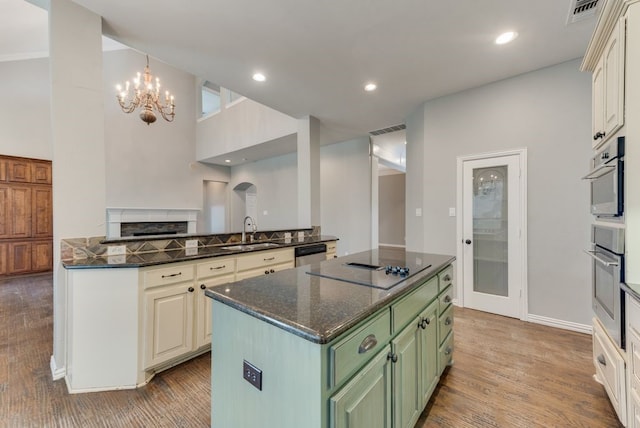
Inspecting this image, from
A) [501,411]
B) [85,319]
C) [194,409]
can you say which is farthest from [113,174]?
[501,411]

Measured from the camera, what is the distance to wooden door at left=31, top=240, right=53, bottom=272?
17.1ft

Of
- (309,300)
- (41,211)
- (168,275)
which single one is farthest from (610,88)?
(41,211)

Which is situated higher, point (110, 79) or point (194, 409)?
point (110, 79)

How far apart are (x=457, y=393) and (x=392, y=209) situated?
7.72 metres

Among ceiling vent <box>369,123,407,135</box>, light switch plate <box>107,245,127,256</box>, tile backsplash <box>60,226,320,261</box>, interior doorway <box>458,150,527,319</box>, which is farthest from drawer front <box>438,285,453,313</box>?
ceiling vent <box>369,123,407,135</box>

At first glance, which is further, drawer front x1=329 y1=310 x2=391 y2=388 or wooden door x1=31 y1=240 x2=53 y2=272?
wooden door x1=31 y1=240 x2=53 y2=272

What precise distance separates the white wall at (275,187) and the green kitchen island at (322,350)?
548 cm

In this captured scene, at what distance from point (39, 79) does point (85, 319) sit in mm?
6335

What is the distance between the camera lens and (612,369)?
146cm

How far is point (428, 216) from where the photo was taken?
148 inches

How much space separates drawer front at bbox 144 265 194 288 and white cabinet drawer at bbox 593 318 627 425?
2.74m

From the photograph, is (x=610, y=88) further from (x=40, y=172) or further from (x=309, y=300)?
(x=40, y=172)

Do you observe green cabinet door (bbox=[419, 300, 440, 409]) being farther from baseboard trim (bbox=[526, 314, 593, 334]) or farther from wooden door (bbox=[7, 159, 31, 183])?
wooden door (bbox=[7, 159, 31, 183])

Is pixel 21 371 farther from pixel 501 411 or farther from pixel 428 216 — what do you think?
pixel 428 216
